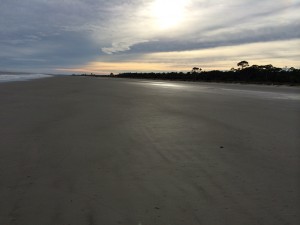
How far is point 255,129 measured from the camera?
21.0ft

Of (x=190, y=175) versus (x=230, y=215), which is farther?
(x=190, y=175)

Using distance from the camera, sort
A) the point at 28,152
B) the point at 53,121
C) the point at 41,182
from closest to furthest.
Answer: the point at 41,182 → the point at 28,152 → the point at 53,121

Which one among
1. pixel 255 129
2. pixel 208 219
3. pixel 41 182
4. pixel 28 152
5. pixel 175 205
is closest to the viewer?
pixel 208 219

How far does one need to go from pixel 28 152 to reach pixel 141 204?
2.45 m

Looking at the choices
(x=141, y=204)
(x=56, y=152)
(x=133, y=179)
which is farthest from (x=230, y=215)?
(x=56, y=152)

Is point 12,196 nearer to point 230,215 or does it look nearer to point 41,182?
point 41,182

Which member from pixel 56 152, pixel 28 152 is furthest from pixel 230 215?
pixel 28 152

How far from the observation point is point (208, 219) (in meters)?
2.71

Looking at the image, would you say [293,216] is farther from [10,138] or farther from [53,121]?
[53,121]

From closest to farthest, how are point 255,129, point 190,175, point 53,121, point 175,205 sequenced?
point 175,205, point 190,175, point 255,129, point 53,121

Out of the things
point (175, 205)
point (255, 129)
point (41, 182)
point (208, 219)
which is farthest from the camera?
point (255, 129)

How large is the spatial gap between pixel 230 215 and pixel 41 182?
7.04 feet

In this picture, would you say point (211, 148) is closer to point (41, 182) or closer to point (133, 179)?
point (133, 179)

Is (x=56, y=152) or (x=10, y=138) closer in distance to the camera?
(x=56, y=152)
